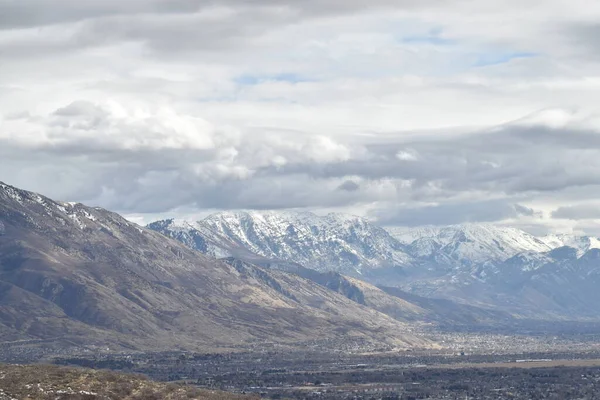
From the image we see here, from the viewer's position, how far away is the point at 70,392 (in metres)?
190

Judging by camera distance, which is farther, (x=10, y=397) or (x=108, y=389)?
(x=108, y=389)

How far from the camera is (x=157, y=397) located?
196750 millimetres

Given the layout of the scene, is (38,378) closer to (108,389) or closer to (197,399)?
(108,389)

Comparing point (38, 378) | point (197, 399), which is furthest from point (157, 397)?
point (38, 378)

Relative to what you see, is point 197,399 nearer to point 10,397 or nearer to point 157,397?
point 157,397

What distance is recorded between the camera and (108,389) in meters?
196

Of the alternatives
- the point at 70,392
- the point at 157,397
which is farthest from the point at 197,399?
the point at 70,392

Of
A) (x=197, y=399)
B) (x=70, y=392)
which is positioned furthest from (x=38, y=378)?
(x=197, y=399)

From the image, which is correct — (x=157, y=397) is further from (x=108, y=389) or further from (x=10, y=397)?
(x=10, y=397)

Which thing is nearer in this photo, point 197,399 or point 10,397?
point 10,397

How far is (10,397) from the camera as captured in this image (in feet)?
603

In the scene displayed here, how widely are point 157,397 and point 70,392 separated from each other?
15.6 meters

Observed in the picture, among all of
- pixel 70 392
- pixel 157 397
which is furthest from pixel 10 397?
pixel 157 397

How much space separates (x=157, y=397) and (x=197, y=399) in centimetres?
756
